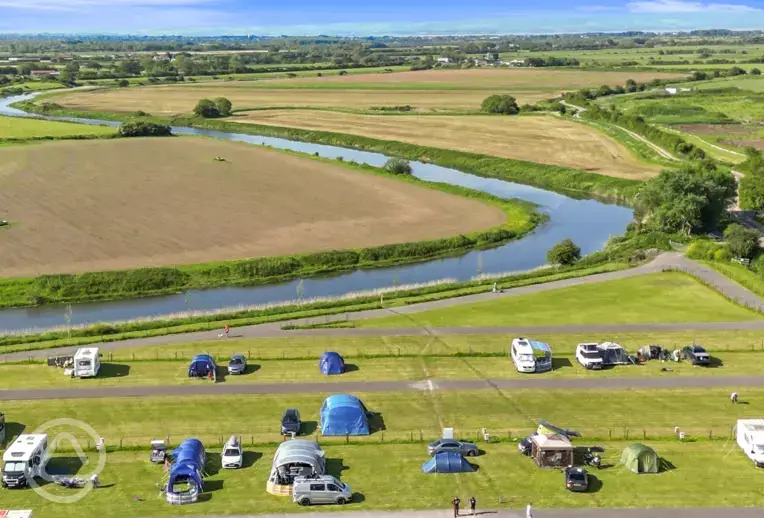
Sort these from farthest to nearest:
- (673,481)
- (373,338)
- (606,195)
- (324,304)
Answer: (606,195) → (324,304) → (373,338) → (673,481)

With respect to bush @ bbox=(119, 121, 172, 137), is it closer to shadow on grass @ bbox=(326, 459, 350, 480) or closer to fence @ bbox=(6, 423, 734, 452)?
fence @ bbox=(6, 423, 734, 452)

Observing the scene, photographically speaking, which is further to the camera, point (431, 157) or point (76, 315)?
point (431, 157)

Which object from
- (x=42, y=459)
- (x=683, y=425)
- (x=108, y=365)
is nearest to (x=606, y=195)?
(x=683, y=425)

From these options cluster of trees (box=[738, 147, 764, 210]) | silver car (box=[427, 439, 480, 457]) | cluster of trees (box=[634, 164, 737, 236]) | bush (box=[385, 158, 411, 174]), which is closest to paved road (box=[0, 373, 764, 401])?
silver car (box=[427, 439, 480, 457])

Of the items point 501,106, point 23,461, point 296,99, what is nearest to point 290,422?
point 23,461

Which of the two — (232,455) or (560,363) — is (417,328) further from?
(232,455)

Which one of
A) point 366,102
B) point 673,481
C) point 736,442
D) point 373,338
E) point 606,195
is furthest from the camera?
point 366,102

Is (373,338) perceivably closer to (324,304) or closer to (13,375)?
(324,304)
